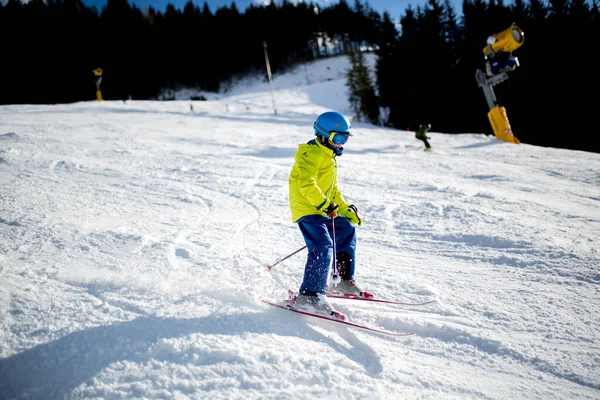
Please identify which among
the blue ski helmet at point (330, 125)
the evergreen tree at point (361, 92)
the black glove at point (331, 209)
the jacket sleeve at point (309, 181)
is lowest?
the black glove at point (331, 209)

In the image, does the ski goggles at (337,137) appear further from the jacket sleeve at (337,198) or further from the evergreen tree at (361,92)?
the evergreen tree at (361,92)

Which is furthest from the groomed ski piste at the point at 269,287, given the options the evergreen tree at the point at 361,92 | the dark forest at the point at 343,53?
the evergreen tree at the point at 361,92

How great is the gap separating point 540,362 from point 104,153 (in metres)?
9.65

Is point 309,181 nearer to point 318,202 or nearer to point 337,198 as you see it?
point 318,202

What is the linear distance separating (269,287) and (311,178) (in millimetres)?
1242

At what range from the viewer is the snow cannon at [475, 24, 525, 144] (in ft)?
43.1

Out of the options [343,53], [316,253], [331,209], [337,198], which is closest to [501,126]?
[337,198]

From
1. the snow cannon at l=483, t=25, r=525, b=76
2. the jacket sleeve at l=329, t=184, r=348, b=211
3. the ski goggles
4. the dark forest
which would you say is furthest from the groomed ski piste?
the dark forest

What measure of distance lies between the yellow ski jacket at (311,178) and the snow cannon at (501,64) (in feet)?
44.3

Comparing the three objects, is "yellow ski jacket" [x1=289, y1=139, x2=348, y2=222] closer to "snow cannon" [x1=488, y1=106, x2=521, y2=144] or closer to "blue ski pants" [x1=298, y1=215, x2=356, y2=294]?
"blue ski pants" [x1=298, y1=215, x2=356, y2=294]

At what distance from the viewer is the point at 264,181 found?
7.29 m

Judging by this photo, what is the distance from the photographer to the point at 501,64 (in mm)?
13867

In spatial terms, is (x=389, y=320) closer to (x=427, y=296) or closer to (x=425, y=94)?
(x=427, y=296)

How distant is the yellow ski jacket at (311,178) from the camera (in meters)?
2.75
